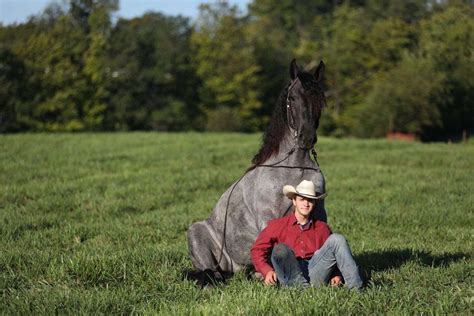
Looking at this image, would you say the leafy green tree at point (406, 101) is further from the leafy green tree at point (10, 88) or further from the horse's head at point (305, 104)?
the horse's head at point (305, 104)

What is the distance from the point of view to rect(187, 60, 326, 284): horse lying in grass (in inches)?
265

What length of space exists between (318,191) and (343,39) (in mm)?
69118

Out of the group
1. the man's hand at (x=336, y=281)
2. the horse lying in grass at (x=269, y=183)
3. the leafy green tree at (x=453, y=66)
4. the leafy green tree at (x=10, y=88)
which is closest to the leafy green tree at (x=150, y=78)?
the leafy green tree at (x=10, y=88)

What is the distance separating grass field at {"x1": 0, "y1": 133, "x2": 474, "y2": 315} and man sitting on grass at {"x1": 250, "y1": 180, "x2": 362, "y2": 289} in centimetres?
24

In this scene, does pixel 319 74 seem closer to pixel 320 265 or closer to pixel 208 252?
pixel 320 265

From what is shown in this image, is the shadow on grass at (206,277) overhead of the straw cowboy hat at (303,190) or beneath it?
beneath

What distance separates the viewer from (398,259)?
8703 mm

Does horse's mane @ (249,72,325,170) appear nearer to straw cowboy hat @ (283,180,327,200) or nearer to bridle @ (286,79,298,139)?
bridle @ (286,79,298,139)

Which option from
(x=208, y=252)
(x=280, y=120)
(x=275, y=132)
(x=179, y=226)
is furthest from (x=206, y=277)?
(x=179, y=226)

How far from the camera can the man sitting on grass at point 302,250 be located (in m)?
6.42

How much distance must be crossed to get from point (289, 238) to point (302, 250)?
197 millimetres

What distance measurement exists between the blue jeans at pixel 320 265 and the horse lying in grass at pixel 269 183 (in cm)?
57

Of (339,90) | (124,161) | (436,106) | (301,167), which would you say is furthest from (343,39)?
(301,167)

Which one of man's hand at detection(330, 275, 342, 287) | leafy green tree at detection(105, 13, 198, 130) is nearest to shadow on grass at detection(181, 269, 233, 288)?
man's hand at detection(330, 275, 342, 287)
